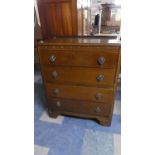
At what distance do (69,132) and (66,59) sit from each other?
2.42 ft

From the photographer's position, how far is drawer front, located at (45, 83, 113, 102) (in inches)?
45.7

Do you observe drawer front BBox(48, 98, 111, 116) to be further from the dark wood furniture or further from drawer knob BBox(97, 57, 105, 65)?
the dark wood furniture

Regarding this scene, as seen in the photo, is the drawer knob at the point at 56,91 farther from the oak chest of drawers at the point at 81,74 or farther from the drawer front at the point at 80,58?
the drawer front at the point at 80,58

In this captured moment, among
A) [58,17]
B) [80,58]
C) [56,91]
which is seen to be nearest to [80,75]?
[80,58]

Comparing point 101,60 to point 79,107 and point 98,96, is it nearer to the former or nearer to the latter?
point 98,96

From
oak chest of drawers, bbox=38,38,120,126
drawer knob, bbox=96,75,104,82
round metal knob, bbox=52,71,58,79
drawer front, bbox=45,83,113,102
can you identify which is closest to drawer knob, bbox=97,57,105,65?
oak chest of drawers, bbox=38,38,120,126

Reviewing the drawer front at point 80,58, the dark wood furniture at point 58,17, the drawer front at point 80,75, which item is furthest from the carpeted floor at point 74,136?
the dark wood furniture at point 58,17

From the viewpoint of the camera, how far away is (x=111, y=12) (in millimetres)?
1985

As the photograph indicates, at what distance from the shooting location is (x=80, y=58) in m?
1.06

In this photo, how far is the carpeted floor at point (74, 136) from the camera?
1.11 meters

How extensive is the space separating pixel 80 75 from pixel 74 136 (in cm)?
61

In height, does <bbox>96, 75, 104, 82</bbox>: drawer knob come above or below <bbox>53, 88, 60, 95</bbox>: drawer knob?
above
